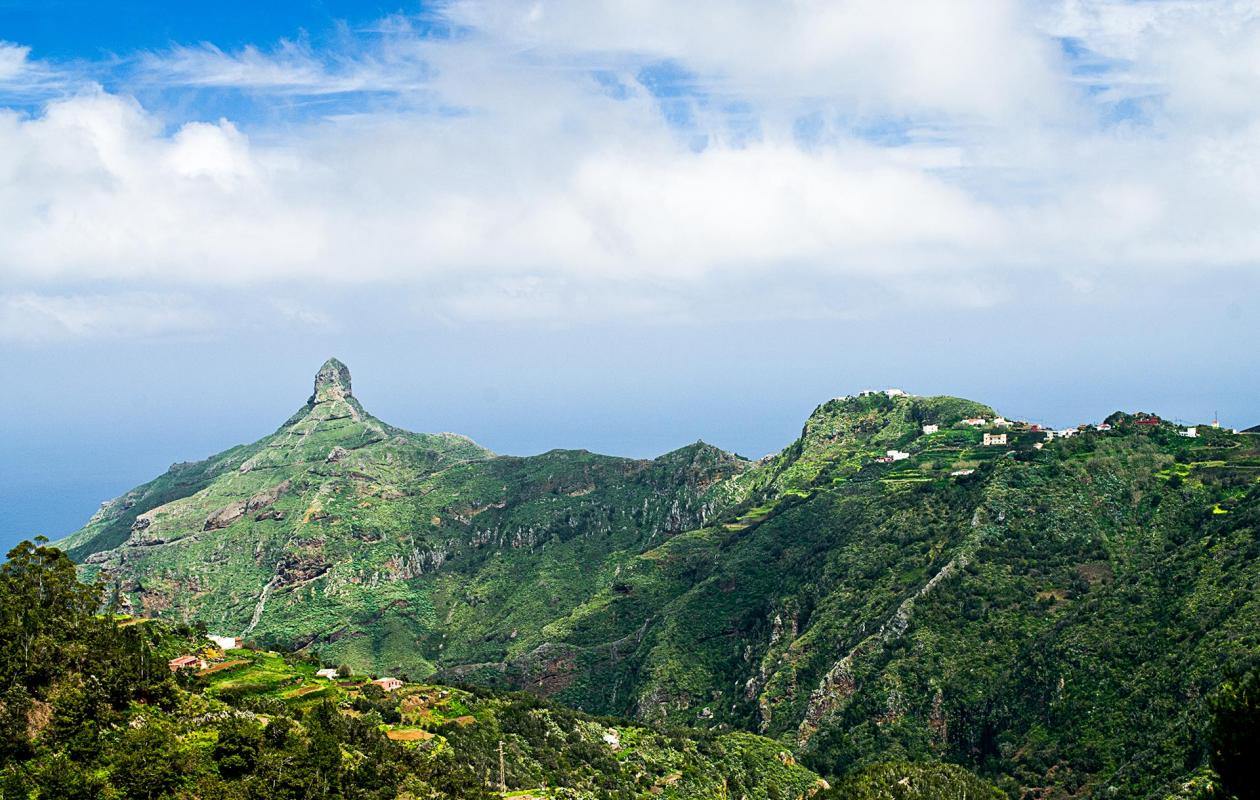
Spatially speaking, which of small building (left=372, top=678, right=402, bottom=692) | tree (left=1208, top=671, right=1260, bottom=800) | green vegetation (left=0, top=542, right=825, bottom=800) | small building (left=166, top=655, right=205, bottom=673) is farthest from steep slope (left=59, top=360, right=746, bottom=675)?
tree (left=1208, top=671, right=1260, bottom=800)

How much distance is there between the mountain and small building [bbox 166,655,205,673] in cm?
2447

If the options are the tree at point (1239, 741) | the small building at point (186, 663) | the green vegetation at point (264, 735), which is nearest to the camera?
the tree at point (1239, 741)

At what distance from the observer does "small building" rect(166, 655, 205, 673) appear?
7412 cm

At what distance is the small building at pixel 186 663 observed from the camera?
74.1m

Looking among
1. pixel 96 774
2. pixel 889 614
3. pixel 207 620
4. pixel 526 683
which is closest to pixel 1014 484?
pixel 889 614

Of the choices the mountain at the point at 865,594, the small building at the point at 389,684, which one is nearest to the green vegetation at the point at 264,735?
the small building at the point at 389,684

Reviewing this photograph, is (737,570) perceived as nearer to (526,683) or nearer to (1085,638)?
(526,683)

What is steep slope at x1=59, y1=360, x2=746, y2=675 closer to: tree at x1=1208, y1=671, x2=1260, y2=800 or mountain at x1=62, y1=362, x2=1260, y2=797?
mountain at x1=62, y1=362, x2=1260, y2=797

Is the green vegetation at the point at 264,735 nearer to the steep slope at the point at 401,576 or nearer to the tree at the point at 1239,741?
the tree at the point at 1239,741

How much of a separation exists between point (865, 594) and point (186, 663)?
78.6m

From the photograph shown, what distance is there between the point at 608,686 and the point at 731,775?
52.4 metres

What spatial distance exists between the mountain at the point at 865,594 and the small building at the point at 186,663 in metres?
24.5

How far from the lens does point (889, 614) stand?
11469 centimetres

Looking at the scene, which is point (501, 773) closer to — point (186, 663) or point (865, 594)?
point (186, 663)
